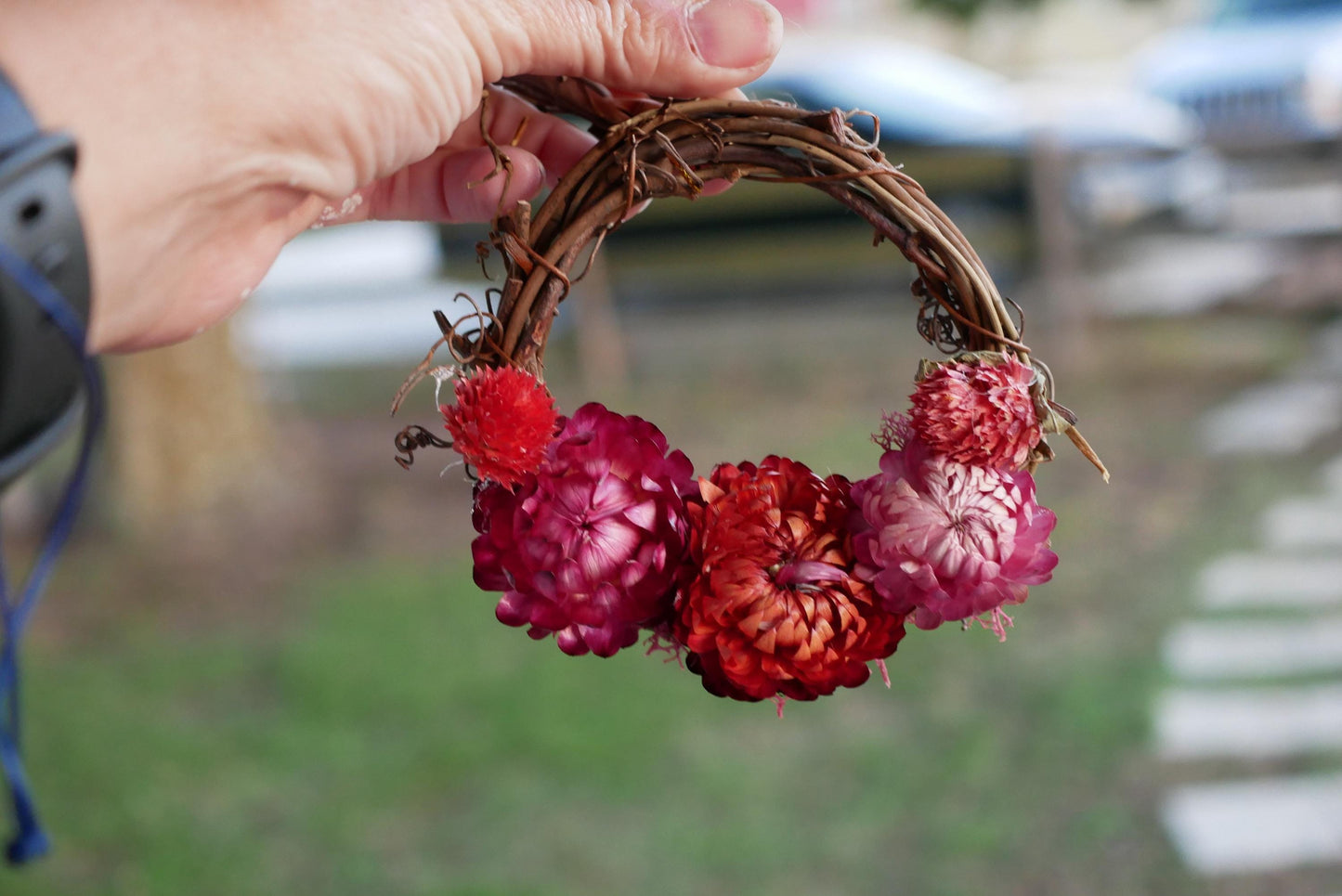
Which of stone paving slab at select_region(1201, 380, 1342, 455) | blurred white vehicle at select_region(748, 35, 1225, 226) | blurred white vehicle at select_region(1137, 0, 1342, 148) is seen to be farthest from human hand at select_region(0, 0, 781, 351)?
blurred white vehicle at select_region(1137, 0, 1342, 148)

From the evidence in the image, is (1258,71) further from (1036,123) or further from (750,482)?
(750,482)

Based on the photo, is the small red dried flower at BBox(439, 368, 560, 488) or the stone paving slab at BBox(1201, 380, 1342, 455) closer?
the small red dried flower at BBox(439, 368, 560, 488)

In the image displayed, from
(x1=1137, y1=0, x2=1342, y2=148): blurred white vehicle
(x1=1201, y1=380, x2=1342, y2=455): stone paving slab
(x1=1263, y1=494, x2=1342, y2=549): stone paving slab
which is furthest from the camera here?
(x1=1137, y1=0, x2=1342, y2=148): blurred white vehicle

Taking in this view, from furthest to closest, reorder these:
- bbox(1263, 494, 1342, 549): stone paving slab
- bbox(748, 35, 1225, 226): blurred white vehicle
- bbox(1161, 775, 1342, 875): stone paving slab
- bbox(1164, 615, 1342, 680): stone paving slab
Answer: bbox(748, 35, 1225, 226): blurred white vehicle
bbox(1263, 494, 1342, 549): stone paving slab
bbox(1164, 615, 1342, 680): stone paving slab
bbox(1161, 775, 1342, 875): stone paving slab

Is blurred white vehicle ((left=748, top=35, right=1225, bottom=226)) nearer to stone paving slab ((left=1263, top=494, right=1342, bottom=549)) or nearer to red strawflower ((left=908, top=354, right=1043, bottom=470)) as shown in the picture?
stone paving slab ((left=1263, top=494, right=1342, bottom=549))

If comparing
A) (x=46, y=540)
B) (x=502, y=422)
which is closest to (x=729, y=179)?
(x=502, y=422)

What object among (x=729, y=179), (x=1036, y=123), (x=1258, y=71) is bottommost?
(x=729, y=179)
